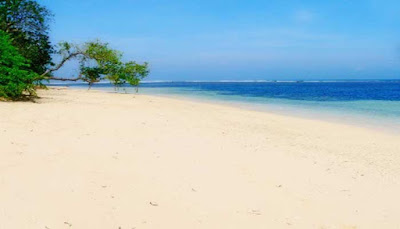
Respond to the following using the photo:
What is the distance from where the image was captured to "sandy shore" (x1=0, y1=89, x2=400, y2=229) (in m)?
3.73

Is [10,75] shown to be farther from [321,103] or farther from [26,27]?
A: [321,103]

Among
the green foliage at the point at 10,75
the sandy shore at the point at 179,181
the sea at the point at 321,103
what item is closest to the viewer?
the sandy shore at the point at 179,181

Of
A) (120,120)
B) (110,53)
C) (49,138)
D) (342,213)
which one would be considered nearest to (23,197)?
(49,138)

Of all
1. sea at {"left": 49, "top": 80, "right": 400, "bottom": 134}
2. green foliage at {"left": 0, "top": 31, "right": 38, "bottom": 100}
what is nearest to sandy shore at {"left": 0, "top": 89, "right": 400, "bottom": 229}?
green foliage at {"left": 0, "top": 31, "right": 38, "bottom": 100}

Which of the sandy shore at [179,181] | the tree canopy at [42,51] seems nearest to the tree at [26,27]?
the tree canopy at [42,51]

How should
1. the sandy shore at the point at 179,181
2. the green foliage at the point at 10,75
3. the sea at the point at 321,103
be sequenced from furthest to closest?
the sea at the point at 321,103 → the green foliage at the point at 10,75 → the sandy shore at the point at 179,181

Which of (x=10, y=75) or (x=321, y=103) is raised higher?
(x=10, y=75)

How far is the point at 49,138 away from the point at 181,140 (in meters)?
2.54

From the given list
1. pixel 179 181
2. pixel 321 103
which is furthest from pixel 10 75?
pixel 321 103

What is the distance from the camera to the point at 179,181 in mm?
4785

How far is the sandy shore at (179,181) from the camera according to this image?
3.73m

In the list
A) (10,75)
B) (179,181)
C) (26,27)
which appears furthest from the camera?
(26,27)

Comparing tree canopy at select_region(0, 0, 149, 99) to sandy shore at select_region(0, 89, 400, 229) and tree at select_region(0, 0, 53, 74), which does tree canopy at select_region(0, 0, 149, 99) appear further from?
sandy shore at select_region(0, 89, 400, 229)

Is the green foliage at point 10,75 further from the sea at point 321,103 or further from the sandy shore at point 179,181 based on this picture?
the sea at point 321,103
